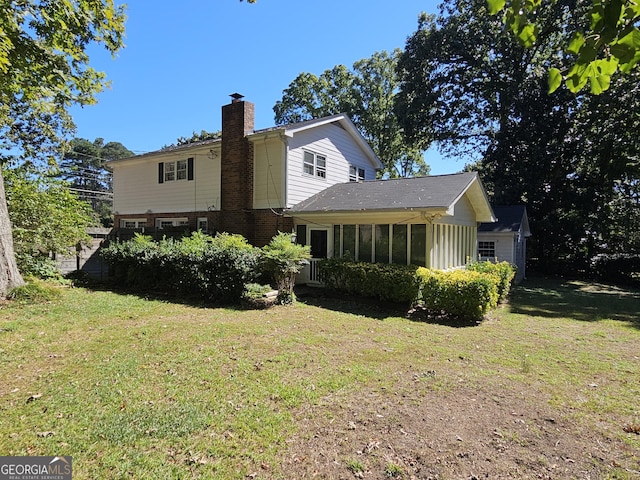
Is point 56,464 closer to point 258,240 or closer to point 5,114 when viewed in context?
point 258,240

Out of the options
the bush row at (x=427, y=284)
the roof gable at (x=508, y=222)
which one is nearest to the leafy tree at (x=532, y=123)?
the roof gable at (x=508, y=222)

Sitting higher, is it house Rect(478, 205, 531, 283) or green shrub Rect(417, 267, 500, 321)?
house Rect(478, 205, 531, 283)

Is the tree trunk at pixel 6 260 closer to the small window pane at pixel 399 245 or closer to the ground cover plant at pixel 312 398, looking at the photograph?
the ground cover plant at pixel 312 398

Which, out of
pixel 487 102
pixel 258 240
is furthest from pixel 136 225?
pixel 487 102

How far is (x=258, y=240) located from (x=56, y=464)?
1133cm

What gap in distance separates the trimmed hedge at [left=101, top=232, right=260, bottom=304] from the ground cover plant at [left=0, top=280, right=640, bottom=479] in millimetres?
2203

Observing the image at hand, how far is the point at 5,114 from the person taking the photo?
1254 centimetres

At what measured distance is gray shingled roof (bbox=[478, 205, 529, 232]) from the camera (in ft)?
61.4

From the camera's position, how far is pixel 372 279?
1073cm

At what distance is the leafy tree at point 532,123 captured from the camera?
22.3 metres

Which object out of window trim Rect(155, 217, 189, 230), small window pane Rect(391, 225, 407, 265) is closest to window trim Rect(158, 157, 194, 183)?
window trim Rect(155, 217, 189, 230)

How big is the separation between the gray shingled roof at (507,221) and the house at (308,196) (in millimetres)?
4587

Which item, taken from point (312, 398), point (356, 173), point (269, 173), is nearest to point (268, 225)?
point (269, 173)

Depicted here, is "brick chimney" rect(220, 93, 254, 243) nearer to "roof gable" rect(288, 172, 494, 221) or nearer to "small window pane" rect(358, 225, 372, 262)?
"roof gable" rect(288, 172, 494, 221)
